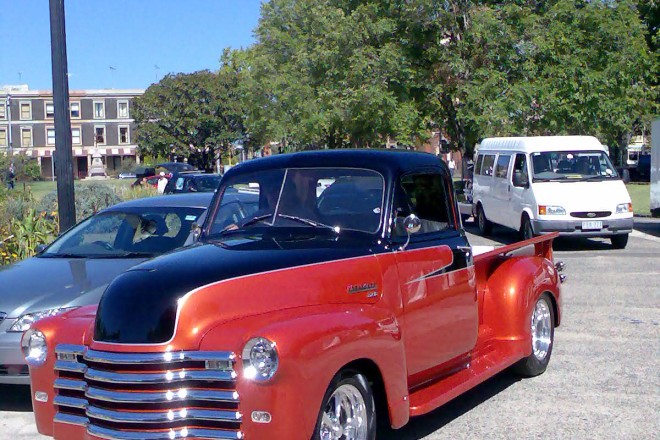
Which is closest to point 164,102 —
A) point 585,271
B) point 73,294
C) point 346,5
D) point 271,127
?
point 271,127

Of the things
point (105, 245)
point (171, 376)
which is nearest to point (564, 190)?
point (105, 245)

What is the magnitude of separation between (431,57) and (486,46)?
2.30 metres

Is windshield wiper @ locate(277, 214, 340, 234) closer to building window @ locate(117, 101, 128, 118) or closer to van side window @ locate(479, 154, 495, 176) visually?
van side window @ locate(479, 154, 495, 176)

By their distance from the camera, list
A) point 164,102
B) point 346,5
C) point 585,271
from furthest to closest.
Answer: point 164,102 → point 346,5 → point 585,271

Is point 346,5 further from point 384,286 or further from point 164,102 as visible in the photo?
point 164,102

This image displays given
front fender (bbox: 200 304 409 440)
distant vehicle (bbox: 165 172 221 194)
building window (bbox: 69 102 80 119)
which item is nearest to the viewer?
front fender (bbox: 200 304 409 440)

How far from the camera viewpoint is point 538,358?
786 centimetres

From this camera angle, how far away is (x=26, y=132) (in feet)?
290

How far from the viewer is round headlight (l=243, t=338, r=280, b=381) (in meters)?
4.43

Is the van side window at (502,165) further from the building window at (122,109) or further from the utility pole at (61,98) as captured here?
the building window at (122,109)

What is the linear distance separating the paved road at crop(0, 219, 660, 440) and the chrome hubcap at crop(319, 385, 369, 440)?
123 centimetres

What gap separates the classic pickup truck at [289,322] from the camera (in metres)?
4.48

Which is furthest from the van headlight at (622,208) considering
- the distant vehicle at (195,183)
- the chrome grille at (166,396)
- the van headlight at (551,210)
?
the chrome grille at (166,396)

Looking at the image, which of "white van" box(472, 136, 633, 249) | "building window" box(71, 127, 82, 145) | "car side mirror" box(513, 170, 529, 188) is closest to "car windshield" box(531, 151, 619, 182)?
"white van" box(472, 136, 633, 249)
